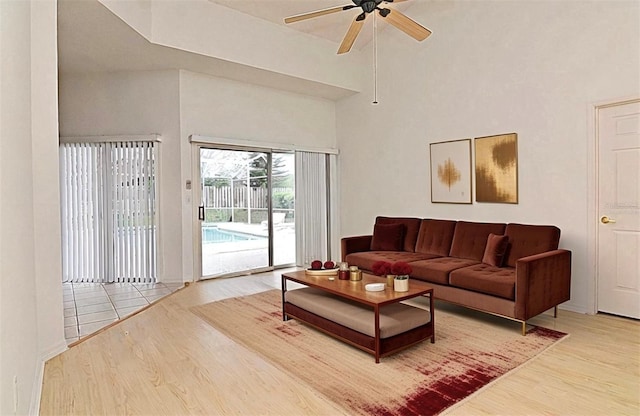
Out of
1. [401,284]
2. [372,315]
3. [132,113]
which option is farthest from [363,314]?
[132,113]

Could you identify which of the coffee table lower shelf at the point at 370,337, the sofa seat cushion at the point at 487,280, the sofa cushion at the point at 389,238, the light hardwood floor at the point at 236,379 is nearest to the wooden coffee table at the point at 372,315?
the coffee table lower shelf at the point at 370,337

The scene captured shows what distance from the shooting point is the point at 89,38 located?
175 inches

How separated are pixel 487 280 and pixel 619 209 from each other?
1540mm

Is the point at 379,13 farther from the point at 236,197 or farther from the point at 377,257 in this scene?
the point at 236,197

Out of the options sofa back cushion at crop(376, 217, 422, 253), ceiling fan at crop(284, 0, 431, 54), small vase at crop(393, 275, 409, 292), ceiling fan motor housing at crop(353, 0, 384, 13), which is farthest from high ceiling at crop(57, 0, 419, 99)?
small vase at crop(393, 275, 409, 292)

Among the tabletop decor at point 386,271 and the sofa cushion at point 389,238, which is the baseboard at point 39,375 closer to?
the tabletop decor at point 386,271

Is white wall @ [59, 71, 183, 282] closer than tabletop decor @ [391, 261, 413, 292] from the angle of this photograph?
No

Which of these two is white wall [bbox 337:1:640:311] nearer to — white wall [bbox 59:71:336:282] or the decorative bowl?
the decorative bowl

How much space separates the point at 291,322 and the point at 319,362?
94 centimetres

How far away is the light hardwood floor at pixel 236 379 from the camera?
7.49 ft

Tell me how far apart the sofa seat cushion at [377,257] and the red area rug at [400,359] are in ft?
2.87

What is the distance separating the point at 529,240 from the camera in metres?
4.07

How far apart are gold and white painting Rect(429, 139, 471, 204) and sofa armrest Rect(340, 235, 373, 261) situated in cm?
112

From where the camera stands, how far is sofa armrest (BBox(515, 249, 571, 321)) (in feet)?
10.8
